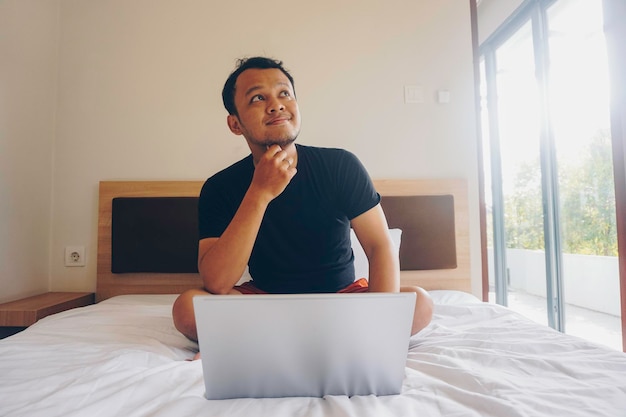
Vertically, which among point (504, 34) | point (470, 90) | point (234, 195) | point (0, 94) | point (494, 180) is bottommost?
point (234, 195)

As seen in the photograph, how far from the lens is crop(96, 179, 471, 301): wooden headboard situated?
2.04 meters

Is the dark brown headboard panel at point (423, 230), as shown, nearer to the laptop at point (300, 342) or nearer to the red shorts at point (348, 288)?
the red shorts at point (348, 288)

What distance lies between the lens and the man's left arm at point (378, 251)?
1123 millimetres

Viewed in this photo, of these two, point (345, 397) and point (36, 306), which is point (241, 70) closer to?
point (345, 397)

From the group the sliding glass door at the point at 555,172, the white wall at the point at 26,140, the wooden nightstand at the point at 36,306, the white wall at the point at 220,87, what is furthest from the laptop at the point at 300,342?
the sliding glass door at the point at 555,172

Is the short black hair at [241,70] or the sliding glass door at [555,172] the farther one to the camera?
the sliding glass door at [555,172]

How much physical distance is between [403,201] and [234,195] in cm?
105

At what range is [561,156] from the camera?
262 cm

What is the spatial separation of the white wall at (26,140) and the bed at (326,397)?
0.67 meters

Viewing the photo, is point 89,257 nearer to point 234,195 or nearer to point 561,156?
point 234,195

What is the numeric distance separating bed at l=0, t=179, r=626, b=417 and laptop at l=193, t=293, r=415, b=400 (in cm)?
3

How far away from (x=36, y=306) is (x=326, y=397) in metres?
1.58

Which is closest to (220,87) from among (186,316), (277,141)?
(277,141)

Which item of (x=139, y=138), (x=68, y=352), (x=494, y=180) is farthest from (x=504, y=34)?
(x=68, y=352)
